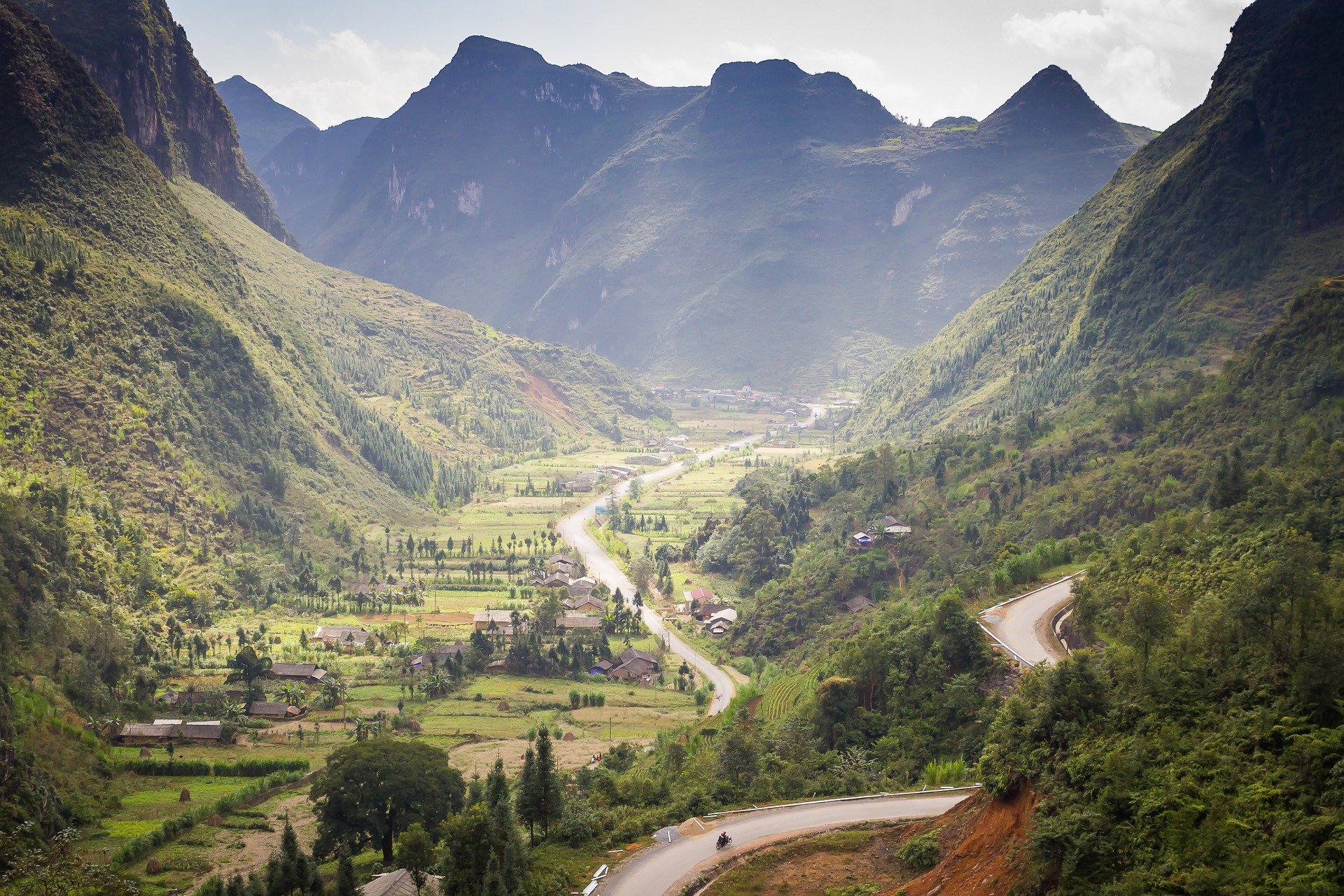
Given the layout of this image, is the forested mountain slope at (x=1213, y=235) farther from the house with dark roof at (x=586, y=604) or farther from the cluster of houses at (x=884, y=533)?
the house with dark roof at (x=586, y=604)

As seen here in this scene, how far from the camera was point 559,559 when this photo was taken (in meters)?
101

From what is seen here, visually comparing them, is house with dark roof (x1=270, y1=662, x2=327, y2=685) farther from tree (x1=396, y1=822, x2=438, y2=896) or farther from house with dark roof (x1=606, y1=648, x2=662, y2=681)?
tree (x1=396, y1=822, x2=438, y2=896)

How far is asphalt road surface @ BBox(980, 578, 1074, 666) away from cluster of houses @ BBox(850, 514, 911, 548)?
26602 mm

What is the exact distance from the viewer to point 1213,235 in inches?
3558

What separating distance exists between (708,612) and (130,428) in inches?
2172

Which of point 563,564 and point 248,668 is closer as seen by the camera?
point 248,668

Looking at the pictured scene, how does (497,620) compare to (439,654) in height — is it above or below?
above

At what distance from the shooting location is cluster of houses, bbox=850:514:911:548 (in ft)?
255

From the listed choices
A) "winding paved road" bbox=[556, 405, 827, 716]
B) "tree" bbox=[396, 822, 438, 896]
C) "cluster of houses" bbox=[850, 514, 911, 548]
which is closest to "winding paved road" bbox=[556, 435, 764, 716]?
"winding paved road" bbox=[556, 405, 827, 716]

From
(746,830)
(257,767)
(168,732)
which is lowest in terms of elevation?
(746,830)

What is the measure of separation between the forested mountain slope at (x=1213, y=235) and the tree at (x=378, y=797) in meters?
67.2

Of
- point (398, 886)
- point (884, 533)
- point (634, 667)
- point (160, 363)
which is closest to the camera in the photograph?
point (398, 886)

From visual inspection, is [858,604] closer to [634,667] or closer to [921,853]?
[634,667]

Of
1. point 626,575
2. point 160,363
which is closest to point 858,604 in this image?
point 626,575
